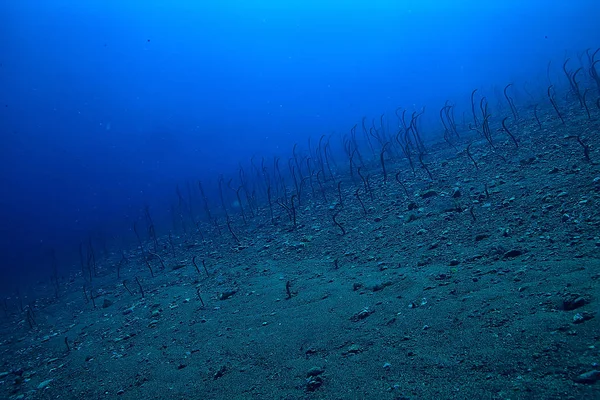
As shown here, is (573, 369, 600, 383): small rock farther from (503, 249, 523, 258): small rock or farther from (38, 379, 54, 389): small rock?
(38, 379, 54, 389): small rock

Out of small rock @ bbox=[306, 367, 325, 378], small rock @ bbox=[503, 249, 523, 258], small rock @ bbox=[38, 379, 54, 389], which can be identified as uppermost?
small rock @ bbox=[503, 249, 523, 258]

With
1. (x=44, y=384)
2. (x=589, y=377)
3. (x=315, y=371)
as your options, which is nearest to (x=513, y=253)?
(x=589, y=377)

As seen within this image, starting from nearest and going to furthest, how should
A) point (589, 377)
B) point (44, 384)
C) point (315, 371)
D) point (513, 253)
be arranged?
point (589, 377) → point (315, 371) → point (513, 253) → point (44, 384)

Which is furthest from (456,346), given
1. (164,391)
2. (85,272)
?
(85,272)

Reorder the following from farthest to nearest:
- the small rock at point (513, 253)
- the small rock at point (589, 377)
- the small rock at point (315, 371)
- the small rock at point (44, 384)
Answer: the small rock at point (44, 384), the small rock at point (513, 253), the small rock at point (315, 371), the small rock at point (589, 377)

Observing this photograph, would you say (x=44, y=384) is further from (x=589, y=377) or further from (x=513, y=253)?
(x=513, y=253)

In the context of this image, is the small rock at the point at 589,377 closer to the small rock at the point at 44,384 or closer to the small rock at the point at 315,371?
the small rock at the point at 315,371

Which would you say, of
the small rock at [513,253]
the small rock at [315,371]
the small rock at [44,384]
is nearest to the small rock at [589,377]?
the small rock at [315,371]

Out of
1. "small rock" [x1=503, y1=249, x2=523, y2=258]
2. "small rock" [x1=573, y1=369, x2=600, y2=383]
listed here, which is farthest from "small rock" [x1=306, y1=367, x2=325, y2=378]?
"small rock" [x1=503, y1=249, x2=523, y2=258]

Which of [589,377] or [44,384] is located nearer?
[589,377]

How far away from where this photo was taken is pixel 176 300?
698cm

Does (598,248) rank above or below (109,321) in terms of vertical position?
above

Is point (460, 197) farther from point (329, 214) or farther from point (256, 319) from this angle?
point (256, 319)

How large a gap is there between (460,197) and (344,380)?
5.18m
